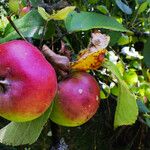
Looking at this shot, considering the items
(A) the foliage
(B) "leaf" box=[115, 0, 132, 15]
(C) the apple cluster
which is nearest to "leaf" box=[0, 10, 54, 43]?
(A) the foliage

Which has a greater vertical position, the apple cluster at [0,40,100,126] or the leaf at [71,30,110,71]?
the apple cluster at [0,40,100,126]

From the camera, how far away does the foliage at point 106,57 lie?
50 centimetres

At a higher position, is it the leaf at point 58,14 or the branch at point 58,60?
the leaf at point 58,14

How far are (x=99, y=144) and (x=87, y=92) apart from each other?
1082mm

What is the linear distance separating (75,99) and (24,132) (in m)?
0.09

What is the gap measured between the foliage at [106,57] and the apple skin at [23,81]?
0.16ft

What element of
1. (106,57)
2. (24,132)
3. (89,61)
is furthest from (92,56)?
(106,57)

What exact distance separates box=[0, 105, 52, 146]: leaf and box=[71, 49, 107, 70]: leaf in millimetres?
57

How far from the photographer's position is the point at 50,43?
552 millimetres

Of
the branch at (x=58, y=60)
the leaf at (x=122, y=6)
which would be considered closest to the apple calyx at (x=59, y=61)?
the branch at (x=58, y=60)

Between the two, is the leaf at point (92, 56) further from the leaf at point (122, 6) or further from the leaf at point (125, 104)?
the leaf at point (122, 6)

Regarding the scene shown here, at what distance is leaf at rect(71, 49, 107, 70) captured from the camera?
0.47 meters

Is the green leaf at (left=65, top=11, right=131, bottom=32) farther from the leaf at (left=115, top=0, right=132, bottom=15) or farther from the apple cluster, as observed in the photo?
the leaf at (left=115, top=0, right=132, bottom=15)

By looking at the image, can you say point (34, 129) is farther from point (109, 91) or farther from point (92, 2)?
point (92, 2)
